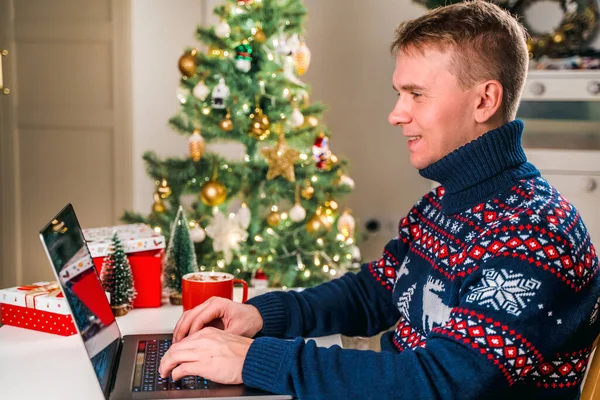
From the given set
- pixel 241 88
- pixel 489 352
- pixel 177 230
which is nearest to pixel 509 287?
pixel 489 352

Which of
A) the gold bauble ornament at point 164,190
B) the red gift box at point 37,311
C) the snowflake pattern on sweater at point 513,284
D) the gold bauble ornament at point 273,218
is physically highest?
the snowflake pattern on sweater at point 513,284

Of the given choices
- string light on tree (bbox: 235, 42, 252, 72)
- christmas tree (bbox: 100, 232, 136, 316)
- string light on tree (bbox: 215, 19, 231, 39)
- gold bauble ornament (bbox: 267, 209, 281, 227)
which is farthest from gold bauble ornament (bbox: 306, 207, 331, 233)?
christmas tree (bbox: 100, 232, 136, 316)

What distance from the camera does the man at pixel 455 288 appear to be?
3.29ft

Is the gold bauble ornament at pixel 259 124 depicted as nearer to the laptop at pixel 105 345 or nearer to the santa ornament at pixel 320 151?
the santa ornament at pixel 320 151

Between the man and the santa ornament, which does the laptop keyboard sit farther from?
the santa ornament

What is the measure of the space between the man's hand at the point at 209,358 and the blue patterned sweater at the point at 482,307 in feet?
0.09

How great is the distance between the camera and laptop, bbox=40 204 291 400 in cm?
103

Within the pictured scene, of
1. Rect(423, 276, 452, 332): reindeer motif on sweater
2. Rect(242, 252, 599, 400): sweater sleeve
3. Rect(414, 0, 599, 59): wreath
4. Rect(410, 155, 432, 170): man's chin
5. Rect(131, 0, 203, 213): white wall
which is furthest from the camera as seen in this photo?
Rect(131, 0, 203, 213): white wall

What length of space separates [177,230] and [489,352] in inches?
30.9

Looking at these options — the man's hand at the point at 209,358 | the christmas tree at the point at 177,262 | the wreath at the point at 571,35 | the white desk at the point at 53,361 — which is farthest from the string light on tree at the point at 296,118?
the man's hand at the point at 209,358

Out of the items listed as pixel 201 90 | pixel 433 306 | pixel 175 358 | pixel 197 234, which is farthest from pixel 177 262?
pixel 201 90

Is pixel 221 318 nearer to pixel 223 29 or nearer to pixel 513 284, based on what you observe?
pixel 513 284

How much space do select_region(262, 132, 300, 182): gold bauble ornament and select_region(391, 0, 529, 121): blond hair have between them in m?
1.34

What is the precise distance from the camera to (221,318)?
52.7 inches
